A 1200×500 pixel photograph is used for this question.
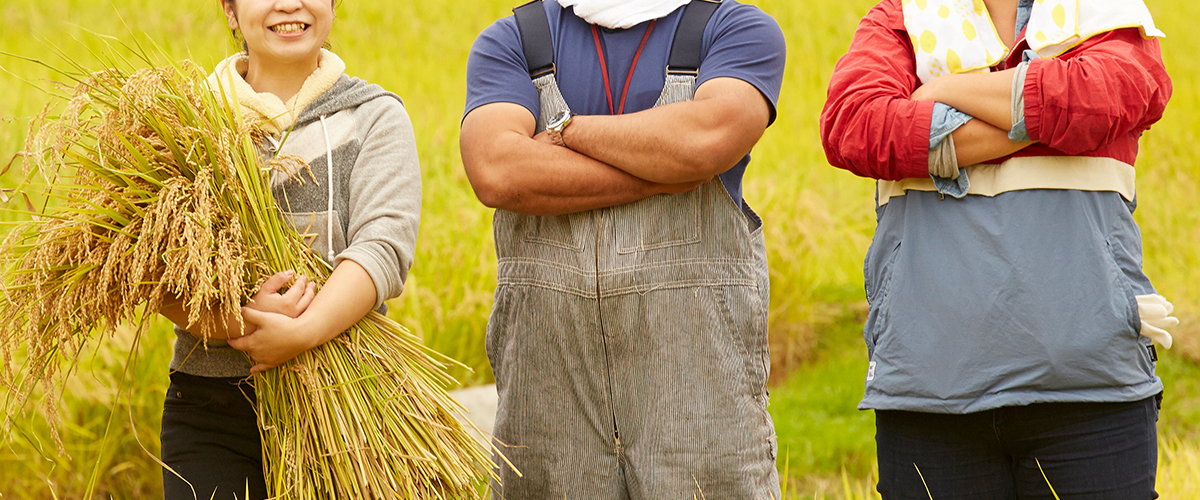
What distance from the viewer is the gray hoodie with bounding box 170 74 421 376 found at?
1.85 m

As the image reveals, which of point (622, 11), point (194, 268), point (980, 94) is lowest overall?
point (194, 268)

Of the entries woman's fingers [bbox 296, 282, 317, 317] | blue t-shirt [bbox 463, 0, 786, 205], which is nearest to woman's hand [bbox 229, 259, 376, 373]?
woman's fingers [bbox 296, 282, 317, 317]

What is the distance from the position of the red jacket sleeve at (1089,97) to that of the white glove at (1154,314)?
277mm

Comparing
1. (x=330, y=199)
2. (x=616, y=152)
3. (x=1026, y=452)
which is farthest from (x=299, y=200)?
(x=1026, y=452)

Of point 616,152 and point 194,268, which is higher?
point 616,152

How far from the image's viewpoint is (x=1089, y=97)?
1.63 metres

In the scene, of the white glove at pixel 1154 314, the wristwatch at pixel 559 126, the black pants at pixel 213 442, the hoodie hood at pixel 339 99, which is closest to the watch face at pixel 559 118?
the wristwatch at pixel 559 126

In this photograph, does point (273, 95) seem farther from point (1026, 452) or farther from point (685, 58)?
point (1026, 452)

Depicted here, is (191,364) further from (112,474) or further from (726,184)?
(112,474)

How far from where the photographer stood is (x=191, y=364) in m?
1.93

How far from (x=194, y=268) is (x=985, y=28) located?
1465 millimetres

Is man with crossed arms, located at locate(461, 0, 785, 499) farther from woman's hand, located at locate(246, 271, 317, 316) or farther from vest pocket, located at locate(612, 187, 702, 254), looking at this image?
woman's hand, located at locate(246, 271, 317, 316)

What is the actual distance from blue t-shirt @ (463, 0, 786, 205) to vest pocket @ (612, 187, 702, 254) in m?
0.10

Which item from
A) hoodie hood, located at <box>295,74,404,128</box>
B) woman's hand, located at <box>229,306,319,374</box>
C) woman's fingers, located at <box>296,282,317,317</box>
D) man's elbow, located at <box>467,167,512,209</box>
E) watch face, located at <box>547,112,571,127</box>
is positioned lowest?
woman's hand, located at <box>229,306,319,374</box>
